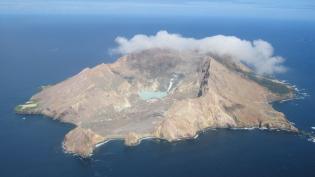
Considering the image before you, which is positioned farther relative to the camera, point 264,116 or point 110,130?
point 264,116

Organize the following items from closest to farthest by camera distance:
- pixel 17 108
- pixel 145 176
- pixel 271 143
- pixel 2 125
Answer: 1. pixel 145 176
2. pixel 271 143
3. pixel 2 125
4. pixel 17 108

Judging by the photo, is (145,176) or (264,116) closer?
(145,176)

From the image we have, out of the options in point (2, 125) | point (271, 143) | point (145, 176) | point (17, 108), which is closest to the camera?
point (145, 176)

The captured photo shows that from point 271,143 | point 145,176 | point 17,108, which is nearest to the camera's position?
point 145,176

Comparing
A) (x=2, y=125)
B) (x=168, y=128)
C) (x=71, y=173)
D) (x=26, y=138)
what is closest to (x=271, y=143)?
(x=168, y=128)

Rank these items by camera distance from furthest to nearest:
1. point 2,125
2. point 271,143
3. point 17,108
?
point 17,108 → point 2,125 → point 271,143

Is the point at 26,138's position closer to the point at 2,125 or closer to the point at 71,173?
the point at 2,125

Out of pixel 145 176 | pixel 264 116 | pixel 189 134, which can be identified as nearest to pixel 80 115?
pixel 189 134

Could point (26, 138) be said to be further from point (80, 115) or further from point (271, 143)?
point (271, 143)
